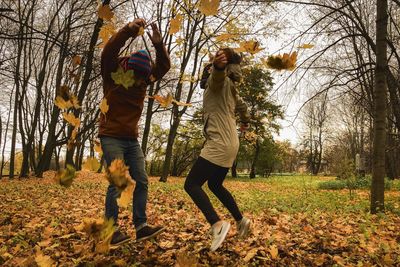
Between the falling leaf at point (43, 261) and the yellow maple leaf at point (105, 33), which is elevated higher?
the yellow maple leaf at point (105, 33)

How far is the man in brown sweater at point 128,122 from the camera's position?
267 cm

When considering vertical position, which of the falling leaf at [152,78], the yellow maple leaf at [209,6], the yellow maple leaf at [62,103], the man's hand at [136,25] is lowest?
the yellow maple leaf at [62,103]

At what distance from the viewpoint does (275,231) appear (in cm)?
380

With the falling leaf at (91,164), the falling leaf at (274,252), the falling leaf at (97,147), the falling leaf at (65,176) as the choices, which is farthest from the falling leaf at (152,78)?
the falling leaf at (274,252)

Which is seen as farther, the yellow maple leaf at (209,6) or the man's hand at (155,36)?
the man's hand at (155,36)

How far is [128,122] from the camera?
2781 millimetres

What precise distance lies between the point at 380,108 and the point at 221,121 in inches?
165

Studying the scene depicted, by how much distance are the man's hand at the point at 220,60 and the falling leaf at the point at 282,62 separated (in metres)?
0.31

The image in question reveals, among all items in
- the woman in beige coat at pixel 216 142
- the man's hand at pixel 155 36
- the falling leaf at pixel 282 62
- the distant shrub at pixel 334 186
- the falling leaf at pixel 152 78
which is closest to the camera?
the falling leaf at pixel 282 62

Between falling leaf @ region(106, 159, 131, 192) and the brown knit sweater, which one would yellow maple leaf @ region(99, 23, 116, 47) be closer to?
the brown knit sweater

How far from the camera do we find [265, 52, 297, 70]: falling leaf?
2228 millimetres

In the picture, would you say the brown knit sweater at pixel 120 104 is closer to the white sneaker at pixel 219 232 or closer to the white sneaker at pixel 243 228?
the white sneaker at pixel 219 232

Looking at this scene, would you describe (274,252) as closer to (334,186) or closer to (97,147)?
(97,147)

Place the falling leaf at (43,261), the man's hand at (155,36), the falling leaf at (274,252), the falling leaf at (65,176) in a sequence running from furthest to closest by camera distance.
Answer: the falling leaf at (274,252) < the man's hand at (155,36) < the falling leaf at (43,261) < the falling leaf at (65,176)
